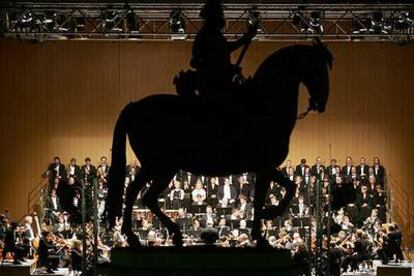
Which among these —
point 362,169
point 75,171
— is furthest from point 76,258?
point 362,169

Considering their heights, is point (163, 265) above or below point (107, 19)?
below

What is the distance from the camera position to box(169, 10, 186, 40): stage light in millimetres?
22297

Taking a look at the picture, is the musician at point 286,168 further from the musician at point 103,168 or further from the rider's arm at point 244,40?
the rider's arm at point 244,40

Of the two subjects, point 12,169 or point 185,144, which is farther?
point 12,169

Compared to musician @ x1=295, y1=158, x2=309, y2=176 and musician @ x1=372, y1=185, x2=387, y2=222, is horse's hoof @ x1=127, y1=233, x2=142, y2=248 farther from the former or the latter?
musician @ x1=295, y1=158, x2=309, y2=176

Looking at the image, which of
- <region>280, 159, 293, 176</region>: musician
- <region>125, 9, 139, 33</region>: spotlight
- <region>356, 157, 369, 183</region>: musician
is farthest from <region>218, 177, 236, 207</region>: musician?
<region>125, 9, 139, 33</region>: spotlight

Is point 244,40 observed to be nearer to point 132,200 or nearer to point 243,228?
point 132,200

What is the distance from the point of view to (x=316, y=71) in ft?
35.9

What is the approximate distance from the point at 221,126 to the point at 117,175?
4.19 feet

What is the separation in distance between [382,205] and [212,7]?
1520 cm

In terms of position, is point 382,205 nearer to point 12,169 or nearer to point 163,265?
point 12,169

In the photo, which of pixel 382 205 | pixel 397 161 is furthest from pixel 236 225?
pixel 397 161

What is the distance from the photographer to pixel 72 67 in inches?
1126

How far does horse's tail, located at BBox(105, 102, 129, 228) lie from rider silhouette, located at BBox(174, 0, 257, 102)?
778 millimetres
